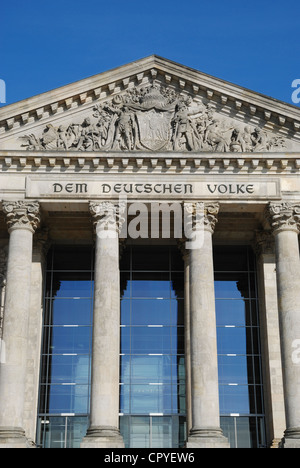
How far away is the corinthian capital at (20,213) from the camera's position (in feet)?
103

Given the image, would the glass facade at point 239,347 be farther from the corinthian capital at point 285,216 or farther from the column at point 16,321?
the column at point 16,321

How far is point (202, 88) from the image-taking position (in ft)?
110

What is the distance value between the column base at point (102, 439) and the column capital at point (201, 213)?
31.2 ft

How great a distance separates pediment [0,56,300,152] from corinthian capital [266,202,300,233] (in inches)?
107

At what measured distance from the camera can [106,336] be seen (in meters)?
29.7

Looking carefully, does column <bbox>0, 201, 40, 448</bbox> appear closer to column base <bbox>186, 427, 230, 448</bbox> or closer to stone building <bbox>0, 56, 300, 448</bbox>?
stone building <bbox>0, 56, 300, 448</bbox>

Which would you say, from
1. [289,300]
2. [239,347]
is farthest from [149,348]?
[289,300]

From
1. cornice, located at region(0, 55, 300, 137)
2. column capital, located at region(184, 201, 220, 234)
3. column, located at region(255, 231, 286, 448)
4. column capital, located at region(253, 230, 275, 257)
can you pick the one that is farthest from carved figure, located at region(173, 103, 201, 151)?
column, located at region(255, 231, 286, 448)

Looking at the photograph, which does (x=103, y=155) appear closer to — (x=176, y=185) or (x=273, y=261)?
(x=176, y=185)

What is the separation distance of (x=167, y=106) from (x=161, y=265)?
8.18 meters

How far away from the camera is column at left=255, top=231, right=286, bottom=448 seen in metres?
32.3

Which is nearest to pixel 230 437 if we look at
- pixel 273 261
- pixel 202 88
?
pixel 273 261

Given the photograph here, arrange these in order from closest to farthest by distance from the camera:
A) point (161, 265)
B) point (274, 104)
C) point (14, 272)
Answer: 1. point (14, 272)
2. point (274, 104)
3. point (161, 265)

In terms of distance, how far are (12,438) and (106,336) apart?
542 centimetres
